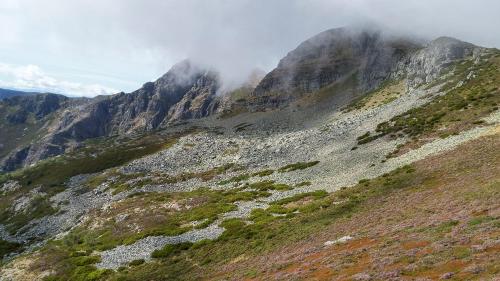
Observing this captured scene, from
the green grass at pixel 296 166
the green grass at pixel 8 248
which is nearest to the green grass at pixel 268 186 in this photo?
the green grass at pixel 296 166

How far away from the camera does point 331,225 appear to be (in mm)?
41938

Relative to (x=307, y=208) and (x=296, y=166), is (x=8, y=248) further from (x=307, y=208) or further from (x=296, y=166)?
(x=307, y=208)

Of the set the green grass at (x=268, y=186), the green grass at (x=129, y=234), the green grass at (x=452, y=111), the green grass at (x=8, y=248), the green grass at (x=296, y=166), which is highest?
the green grass at (x=452, y=111)

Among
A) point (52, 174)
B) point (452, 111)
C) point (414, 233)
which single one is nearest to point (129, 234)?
point (414, 233)

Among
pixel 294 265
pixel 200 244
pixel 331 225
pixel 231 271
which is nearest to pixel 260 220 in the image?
pixel 200 244

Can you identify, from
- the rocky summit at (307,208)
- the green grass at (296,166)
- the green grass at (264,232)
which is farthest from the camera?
the green grass at (296,166)

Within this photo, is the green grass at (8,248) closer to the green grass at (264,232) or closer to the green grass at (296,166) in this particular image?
the green grass at (264,232)

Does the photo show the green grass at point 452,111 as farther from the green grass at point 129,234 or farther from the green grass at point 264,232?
the green grass at point 129,234

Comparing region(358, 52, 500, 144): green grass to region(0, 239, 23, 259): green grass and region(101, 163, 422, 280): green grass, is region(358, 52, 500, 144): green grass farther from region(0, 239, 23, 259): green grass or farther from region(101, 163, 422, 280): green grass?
region(0, 239, 23, 259): green grass

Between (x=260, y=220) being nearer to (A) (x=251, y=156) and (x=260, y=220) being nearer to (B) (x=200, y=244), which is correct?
(B) (x=200, y=244)

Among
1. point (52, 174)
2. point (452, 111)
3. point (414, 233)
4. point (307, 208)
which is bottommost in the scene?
point (307, 208)

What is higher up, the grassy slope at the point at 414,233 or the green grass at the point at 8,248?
the grassy slope at the point at 414,233

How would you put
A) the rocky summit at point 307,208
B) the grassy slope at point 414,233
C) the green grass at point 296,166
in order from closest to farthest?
the grassy slope at point 414,233, the rocky summit at point 307,208, the green grass at point 296,166

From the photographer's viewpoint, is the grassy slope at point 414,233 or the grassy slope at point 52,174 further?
the grassy slope at point 52,174
